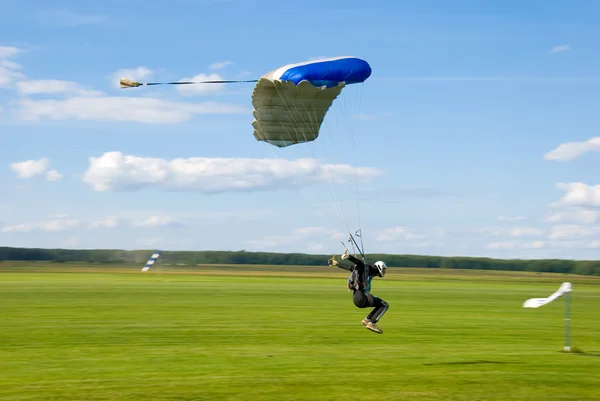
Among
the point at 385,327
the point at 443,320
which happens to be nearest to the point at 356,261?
the point at 385,327

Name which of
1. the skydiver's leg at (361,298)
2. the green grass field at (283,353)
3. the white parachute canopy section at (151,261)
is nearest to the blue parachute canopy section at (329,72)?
the skydiver's leg at (361,298)

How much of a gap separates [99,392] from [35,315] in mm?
18400

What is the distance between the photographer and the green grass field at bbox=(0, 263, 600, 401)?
Result: 16797 mm

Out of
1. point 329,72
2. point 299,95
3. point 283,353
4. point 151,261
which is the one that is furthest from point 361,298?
point 151,261

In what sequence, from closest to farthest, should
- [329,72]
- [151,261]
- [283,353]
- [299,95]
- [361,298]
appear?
[361,298]
[329,72]
[283,353]
[299,95]
[151,261]

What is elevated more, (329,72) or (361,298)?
(329,72)

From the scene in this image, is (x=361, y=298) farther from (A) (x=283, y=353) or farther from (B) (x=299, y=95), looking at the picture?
(B) (x=299, y=95)

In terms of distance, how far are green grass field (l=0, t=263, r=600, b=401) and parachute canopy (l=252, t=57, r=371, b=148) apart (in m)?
6.71

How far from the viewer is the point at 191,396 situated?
1587 cm

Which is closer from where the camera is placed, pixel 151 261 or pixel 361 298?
pixel 361 298

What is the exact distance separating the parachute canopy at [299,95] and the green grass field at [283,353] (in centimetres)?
671

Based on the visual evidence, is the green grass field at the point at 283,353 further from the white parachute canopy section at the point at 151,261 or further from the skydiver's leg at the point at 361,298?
the white parachute canopy section at the point at 151,261

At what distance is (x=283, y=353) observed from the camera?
73.6 feet

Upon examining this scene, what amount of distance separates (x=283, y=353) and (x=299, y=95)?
755cm
